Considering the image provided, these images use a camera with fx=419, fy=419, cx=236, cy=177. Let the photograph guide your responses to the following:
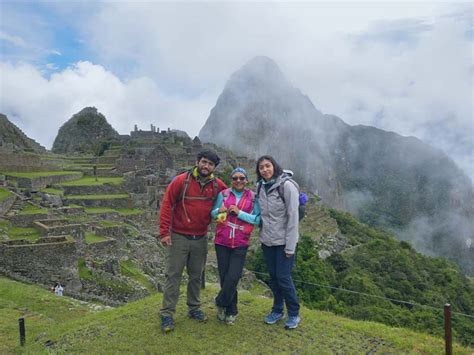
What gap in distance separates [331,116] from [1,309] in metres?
147

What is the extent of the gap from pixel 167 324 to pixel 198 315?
1.67 ft

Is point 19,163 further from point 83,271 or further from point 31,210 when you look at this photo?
point 83,271

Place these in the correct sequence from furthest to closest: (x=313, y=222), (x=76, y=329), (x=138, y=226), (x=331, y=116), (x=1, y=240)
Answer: (x=331, y=116), (x=313, y=222), (x=138, y=226), (x=1, y=240), (x=76, y=329)

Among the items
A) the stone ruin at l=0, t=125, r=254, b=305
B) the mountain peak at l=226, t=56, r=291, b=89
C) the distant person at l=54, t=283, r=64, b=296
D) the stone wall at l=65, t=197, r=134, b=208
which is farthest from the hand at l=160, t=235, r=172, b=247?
the mountain peak at l=226, t=56, r=291, b=89

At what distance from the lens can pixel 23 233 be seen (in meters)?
11.5

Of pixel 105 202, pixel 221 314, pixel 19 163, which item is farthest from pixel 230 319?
pixel 19 163

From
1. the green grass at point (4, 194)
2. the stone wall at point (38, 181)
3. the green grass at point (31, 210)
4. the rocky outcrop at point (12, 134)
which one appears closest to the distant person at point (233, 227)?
the green grass at point (31, 210)

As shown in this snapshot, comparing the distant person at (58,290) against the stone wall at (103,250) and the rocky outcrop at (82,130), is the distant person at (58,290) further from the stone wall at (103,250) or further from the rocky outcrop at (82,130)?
the rocky outcrop at (82,130)

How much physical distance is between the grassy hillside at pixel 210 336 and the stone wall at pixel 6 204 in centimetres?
769

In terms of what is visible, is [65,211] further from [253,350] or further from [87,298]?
[253,350]

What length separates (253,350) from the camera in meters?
4.83

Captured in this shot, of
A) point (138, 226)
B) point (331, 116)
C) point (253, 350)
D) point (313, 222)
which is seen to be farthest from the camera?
point (331, 116)

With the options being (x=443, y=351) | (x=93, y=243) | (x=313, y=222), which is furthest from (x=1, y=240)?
(x=313, y=222)

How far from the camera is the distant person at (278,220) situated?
5.08 meters
